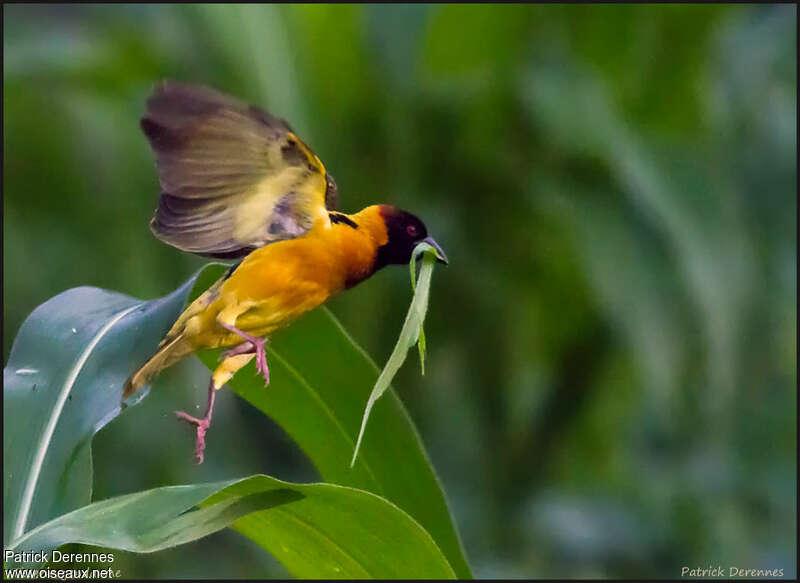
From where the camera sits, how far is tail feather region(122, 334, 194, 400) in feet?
2.16

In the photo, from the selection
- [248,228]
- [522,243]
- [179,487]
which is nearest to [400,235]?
[248,228]

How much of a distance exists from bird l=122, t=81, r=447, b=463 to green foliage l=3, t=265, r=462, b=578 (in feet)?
0.27

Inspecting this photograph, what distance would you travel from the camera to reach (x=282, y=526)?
2.70 feet

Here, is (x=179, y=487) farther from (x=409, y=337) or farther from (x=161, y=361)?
(x=409, y=337)

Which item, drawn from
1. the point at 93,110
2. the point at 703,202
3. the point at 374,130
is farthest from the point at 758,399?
the point at 93,110

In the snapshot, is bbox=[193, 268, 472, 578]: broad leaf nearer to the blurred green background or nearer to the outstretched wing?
the outstretched wing

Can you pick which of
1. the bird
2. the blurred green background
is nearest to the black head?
the bird

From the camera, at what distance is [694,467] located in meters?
1.99

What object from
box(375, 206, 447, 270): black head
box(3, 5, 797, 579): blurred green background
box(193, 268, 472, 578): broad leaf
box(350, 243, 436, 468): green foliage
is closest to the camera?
box(350, 243, 436, 468): green foliage

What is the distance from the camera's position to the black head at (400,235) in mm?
675

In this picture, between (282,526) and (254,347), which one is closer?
(254,347)

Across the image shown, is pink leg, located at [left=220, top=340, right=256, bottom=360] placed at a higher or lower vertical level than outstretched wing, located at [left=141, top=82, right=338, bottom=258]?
lower

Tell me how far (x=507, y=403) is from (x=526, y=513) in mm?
203

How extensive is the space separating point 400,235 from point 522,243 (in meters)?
1.26
